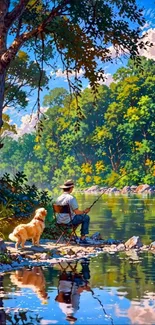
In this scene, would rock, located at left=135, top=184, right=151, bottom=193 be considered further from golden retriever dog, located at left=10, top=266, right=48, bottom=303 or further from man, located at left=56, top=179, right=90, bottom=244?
golden retriever dog, located at left=10, top=266, right=48, bottom=303

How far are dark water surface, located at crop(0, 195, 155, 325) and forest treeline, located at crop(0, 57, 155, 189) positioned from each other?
5790 cm

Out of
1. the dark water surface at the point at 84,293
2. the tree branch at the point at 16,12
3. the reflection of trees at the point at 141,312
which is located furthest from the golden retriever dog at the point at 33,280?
the tree branch at the point at 16,12

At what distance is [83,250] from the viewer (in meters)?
15.4

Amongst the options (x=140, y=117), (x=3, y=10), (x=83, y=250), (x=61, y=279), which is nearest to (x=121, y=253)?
(x=83, y=250)

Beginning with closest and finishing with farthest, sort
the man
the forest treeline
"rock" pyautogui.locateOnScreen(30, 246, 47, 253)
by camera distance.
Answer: "rock" pyautogui.locateOnScreen(30, 246, 47, 253) < the man < the forest treeline

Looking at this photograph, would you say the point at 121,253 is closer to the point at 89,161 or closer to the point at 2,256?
the point at 2,256

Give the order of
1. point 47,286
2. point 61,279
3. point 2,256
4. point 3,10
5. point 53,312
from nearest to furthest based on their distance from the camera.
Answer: point 53,312 < point 47,286 < point 61,279 < point 2,256 < point 3,10

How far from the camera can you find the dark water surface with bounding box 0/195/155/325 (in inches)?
318

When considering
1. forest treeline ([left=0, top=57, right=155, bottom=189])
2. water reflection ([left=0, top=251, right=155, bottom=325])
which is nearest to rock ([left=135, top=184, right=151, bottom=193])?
forest treeline ([left=0, top=57, right=155, bottom=189])

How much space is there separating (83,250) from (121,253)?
819mm

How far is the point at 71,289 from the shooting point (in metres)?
10.1

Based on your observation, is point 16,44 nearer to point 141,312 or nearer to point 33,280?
point 33,280

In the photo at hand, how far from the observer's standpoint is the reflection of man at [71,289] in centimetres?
853

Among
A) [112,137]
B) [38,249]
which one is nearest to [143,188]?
[112,137]
